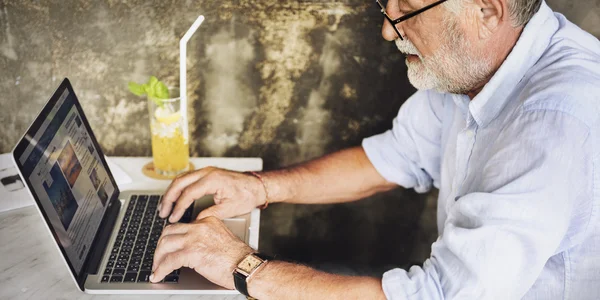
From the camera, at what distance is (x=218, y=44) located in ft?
5.51

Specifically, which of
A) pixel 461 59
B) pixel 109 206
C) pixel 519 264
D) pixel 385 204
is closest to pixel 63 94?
pixel 109 206

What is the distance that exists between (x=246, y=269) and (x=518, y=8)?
714 millimetres

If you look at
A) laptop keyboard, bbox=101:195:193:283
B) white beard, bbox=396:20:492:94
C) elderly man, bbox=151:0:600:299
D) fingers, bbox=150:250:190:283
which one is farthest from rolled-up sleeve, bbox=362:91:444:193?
fingers, bbox=150:250:190:283

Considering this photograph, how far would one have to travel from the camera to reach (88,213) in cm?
122

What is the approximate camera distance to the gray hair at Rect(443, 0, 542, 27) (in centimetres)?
113

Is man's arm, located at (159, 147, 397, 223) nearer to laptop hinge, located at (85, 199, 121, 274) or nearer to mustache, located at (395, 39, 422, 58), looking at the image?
laptop hinge, located at (85, 199, 121, 274)

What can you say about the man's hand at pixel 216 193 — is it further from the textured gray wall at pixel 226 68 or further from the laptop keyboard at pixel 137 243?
the textured gray wall at pixel 226 68

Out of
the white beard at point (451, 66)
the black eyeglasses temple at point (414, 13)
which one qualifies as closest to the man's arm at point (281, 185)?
the white beard at point (451, 66)

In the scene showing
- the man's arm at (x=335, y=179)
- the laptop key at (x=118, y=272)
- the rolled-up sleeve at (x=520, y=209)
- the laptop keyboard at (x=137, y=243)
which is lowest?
the man's arm at (x=335, y=179)

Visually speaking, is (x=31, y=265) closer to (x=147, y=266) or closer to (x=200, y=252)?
(x=147, y=266)

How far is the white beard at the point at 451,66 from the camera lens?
3.91 ft

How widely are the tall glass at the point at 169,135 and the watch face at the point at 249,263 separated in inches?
19.0

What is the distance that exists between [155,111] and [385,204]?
32.8 inches

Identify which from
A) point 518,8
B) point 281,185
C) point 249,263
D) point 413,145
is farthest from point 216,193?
point 518,8
